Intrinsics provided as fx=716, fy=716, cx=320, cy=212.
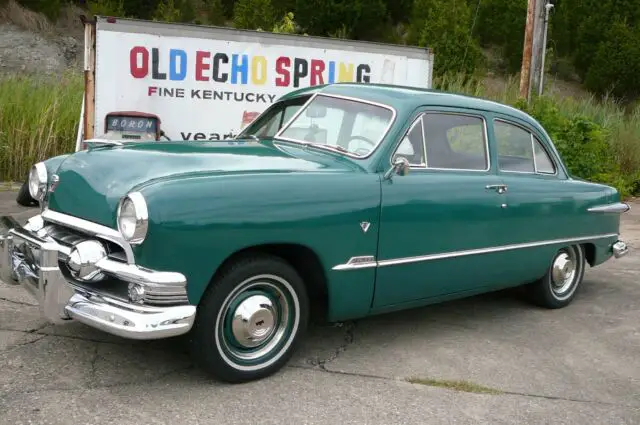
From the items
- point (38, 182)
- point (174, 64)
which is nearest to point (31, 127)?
point (174, 64)

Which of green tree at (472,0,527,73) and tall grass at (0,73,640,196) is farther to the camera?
green tree at (472,0,527,73)

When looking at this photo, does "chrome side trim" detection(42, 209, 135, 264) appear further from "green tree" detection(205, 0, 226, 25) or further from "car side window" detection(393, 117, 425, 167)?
"green tree" detection(205, 0, 226, 25)

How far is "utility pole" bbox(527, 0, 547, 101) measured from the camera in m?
12.3

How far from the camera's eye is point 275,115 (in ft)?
17.4

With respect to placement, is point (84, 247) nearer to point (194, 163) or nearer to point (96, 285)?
point (96, 285)

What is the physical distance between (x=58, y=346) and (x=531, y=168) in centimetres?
357

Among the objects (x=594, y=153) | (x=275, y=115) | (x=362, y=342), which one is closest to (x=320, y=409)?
(x=362, y=342)

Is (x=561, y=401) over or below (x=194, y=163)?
below

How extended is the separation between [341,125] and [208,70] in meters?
5.60

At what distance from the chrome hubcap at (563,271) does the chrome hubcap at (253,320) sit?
2799mm

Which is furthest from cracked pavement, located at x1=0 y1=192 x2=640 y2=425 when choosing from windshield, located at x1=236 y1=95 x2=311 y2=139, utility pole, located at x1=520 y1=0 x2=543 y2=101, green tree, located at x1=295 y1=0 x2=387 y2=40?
green tree, located at x1=295 y1=0 x2=387 y2=40

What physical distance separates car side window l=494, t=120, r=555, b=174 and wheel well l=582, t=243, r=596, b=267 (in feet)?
2.74

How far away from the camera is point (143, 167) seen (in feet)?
12.4

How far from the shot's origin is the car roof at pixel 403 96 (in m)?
4.70
